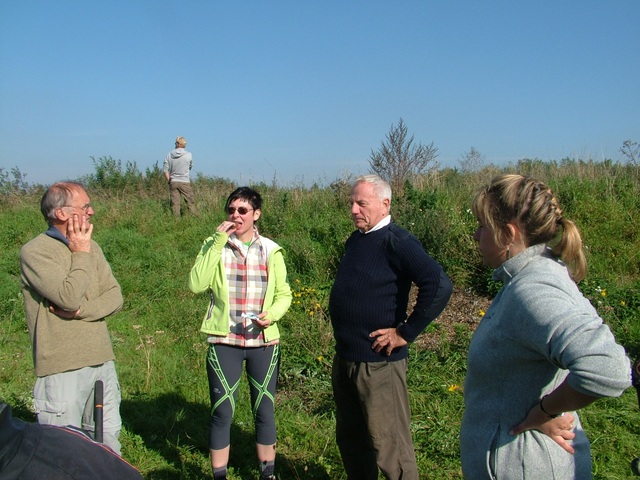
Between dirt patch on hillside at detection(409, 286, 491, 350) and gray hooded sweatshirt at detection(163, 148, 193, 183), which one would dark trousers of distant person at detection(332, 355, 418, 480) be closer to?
dirt patch on hillside at detection(409, 286, 491, 350)

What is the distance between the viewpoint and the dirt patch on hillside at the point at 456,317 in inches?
221

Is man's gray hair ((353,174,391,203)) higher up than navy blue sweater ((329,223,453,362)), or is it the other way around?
man's gray hair ((353,174,391,203))

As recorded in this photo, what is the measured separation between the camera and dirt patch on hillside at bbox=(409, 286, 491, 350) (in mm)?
5605

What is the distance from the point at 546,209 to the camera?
71.5 inches

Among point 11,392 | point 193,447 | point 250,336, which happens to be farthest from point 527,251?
point 11,392

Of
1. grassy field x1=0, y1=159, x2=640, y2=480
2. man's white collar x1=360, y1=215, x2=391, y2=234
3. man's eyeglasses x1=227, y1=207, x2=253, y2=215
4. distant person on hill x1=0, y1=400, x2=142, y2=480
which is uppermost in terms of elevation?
man's eyeglasses x1=227, y1=207, x2=253, y2=215

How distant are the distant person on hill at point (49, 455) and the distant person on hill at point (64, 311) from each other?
5.61ft

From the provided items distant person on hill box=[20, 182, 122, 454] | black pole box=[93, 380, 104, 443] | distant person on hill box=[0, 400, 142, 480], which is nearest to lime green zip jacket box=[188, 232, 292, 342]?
distant person on hill box=[20, 182, 122, 454]

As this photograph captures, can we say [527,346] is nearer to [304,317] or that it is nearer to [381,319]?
[381,319]

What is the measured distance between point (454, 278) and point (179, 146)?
23.8 ft

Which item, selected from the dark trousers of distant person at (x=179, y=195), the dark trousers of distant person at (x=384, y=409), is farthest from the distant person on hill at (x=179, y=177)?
the dark trousers of distant person at (x=384, y=409)

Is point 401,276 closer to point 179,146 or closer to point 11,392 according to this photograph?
point 11,392

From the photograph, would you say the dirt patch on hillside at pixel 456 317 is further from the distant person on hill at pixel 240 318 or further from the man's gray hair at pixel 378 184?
the man's gray hair at pixel 378 184

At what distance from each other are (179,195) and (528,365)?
35.3 ft
